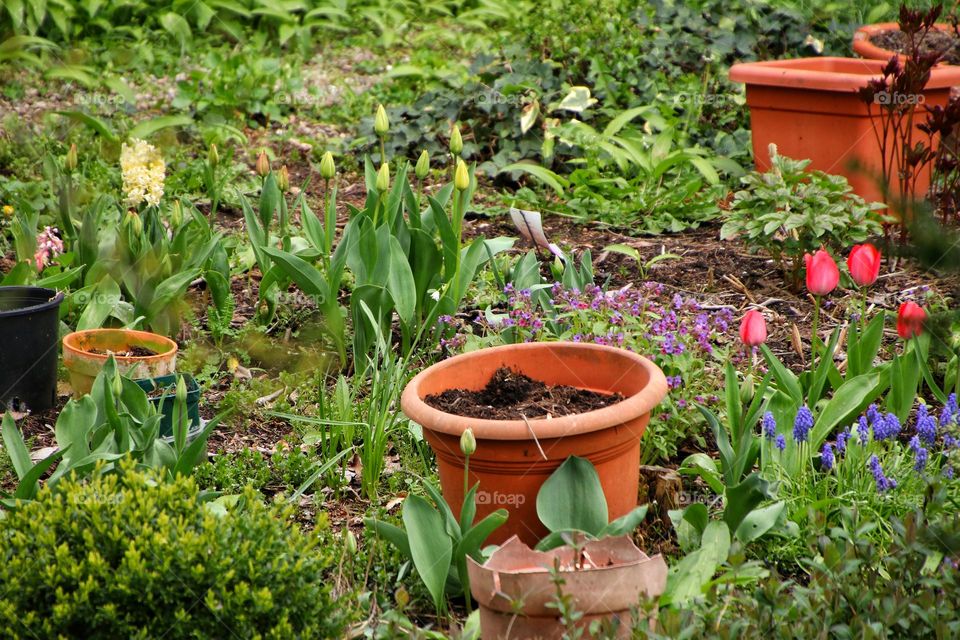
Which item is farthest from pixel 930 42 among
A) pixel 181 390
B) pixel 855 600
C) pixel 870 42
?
pixel 181 390

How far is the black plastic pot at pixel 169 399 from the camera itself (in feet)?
9.31

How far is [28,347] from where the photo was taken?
10.3ft

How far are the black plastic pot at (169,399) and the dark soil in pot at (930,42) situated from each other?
12.9 feet

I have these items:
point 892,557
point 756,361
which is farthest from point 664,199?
point 892,557

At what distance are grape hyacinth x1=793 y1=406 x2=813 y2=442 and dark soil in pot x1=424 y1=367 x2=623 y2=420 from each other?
0.41m

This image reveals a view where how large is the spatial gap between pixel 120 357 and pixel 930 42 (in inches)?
166

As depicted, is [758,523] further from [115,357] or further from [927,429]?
[115,357]

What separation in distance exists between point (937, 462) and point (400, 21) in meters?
6.33

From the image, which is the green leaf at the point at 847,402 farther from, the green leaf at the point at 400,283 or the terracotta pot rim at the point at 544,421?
the green leaf at the point at 400,283

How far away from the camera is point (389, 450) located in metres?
3.07

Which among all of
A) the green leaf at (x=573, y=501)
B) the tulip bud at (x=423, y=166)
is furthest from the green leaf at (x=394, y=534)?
the tulip bud at (x=423, y=166)

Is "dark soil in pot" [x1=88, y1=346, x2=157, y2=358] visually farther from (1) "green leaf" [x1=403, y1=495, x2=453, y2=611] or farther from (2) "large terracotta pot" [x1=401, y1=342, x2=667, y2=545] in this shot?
(1) "green leaf" [x1=403, y1=495, x2=453, y2=611]

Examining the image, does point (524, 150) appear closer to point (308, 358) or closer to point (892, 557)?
point (308, 358)

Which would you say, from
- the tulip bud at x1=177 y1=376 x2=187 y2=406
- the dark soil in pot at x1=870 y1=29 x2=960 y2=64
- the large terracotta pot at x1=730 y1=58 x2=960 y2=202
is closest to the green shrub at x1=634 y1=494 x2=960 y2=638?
the tulip bud at x1=177 y1=376 x2=187 y2=406
